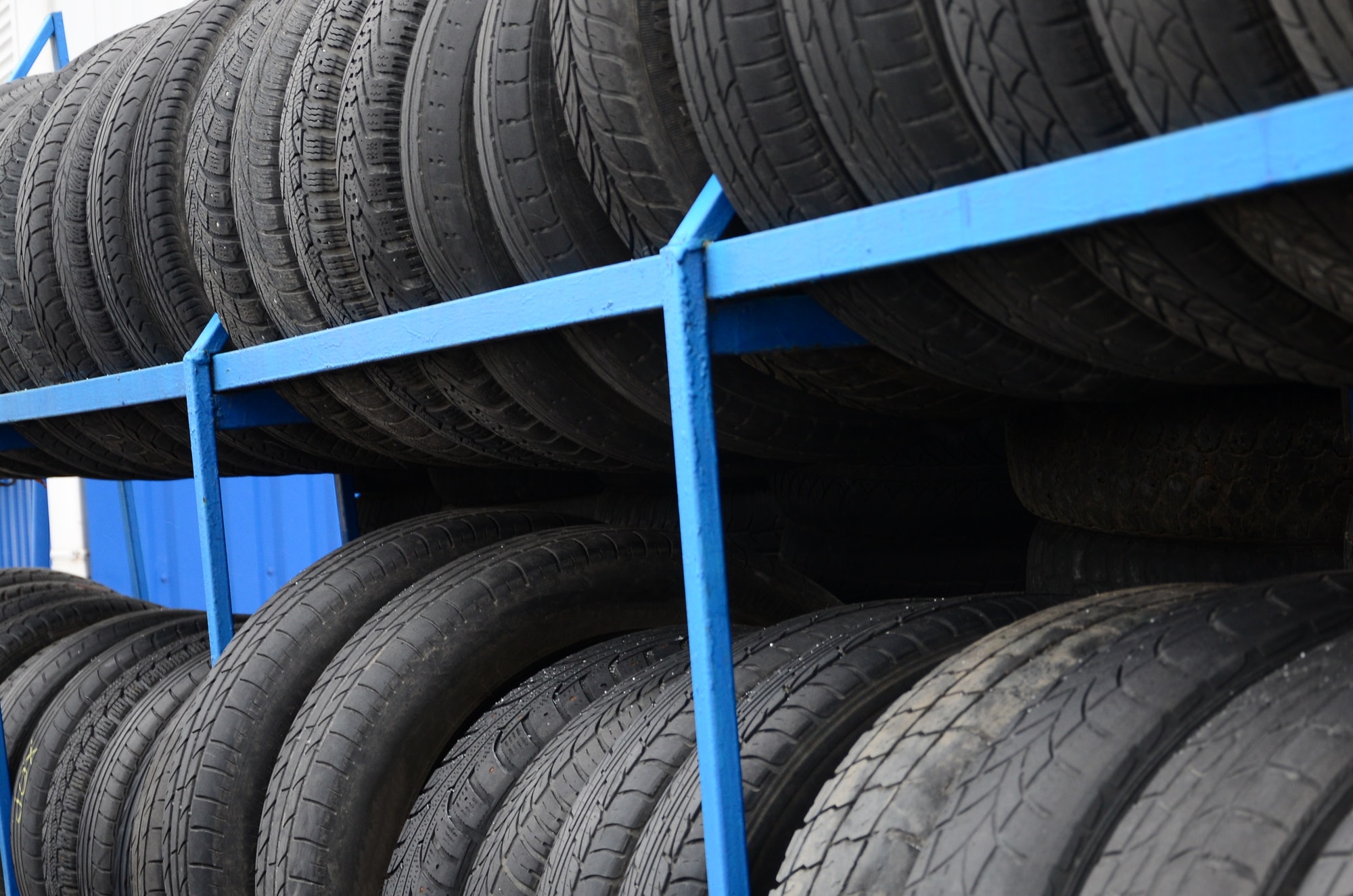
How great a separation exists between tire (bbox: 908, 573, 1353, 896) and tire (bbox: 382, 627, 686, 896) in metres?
0.87

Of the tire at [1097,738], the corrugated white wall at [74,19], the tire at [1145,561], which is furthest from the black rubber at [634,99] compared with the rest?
the corrugated white wall at [74,19]

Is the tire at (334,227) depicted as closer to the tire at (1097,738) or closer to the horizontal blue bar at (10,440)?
the tire at (1097,738)

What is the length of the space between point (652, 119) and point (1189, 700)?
842mm

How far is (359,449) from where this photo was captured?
278 cm

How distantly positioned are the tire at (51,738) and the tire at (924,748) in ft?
7.57

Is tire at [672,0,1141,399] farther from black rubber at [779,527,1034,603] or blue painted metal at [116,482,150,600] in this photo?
blue painted metal at [116,482,150,600]

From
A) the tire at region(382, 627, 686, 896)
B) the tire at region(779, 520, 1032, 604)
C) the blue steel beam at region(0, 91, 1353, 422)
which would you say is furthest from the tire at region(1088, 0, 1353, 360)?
the tire at region(779, 520, 1032, 604)

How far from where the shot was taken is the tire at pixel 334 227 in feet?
6.52

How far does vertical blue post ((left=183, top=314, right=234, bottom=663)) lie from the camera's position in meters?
2.37

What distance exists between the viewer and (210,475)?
240cm

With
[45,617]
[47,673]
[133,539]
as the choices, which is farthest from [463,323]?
[133,539]

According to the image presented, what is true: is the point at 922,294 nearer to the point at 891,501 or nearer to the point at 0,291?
Answer: the point at 891,501

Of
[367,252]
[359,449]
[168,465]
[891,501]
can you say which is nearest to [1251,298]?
[367,252]

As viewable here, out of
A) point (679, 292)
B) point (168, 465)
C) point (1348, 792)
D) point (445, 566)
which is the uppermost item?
point (168, 465)
